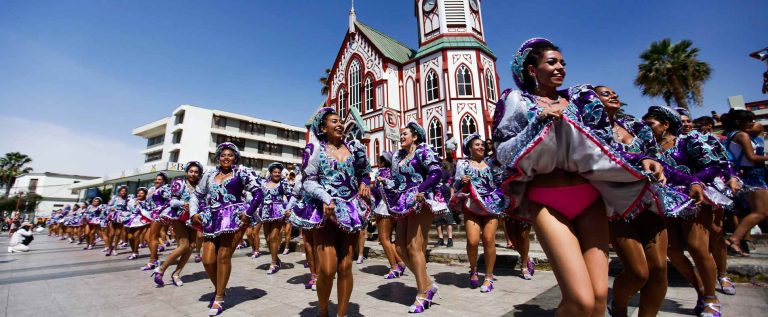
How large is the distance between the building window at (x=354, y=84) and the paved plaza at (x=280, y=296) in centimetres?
2054

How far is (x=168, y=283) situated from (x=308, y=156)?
4496 mm

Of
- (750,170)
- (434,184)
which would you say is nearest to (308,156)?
(434,184)

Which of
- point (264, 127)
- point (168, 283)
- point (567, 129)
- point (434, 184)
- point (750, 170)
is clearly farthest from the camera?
point (264, 127)

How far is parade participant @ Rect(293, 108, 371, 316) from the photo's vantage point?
3.25m

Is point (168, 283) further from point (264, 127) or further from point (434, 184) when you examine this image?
point (264, 127)

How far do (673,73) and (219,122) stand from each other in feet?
173

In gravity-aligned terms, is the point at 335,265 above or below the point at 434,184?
below

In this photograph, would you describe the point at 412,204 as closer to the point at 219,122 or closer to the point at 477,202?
the point at 477,202

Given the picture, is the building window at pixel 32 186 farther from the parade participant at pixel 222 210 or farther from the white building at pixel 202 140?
the parade participant at pixel 222 210

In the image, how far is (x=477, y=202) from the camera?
4988 mm

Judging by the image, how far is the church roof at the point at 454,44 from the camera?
74.3ft

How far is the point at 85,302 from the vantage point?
15.2 feet

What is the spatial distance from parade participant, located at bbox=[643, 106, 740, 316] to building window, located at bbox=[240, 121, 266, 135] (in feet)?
182

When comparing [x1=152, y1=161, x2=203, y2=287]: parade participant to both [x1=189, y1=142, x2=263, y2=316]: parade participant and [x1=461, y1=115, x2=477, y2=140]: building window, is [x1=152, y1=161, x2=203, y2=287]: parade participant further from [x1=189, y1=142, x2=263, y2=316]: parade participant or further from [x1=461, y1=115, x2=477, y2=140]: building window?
[x1=461, y1=115, x2=477, y2=140]: building window
